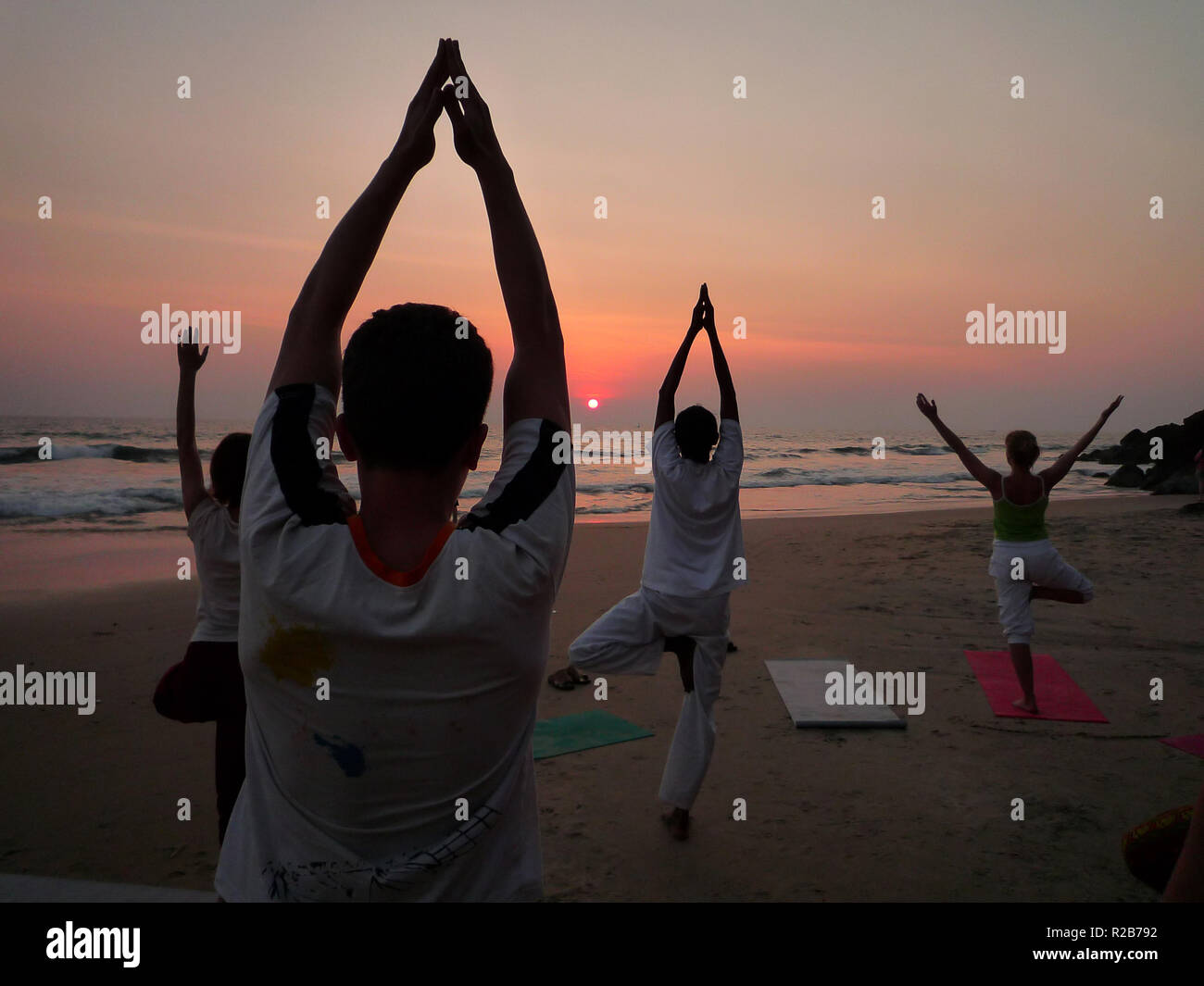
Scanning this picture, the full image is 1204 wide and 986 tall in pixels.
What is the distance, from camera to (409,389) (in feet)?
4.21

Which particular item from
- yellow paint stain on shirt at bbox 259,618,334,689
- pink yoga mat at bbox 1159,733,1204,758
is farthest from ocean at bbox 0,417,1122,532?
yellow paint stain on shirt at bbox 259,618,334,689

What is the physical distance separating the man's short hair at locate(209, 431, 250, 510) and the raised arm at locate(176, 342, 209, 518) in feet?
0.64

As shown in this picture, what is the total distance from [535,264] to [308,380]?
46 centimetres

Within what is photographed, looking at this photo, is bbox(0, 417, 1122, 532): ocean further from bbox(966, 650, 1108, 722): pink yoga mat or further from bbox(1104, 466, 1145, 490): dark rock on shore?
bbox(966, 650, 1108, 722): pink yoga mat

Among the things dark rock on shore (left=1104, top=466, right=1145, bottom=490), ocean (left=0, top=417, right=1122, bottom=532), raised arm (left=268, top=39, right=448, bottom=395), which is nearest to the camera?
raised arm (left=268, top=39, right=448, bottom=395)

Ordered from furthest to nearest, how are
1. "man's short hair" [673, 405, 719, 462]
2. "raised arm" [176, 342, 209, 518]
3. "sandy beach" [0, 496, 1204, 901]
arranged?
"man's short hair" [673, 405, 719, 462] < "sandy beach" [0, 496, 1204, 901] < "raised arm" [176, 342, 209, 518]

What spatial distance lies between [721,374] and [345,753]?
13.2 feet

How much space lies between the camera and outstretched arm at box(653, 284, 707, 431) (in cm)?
471

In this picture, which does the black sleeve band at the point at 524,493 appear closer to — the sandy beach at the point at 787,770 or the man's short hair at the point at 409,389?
the man's short hair at the point at 409,389

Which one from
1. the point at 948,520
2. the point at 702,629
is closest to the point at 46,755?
the point at 702,629

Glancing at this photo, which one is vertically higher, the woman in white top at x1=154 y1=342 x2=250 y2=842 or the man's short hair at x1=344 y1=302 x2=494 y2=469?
the man's short hair at x1=344 y1=302 x2=494 y2=469
